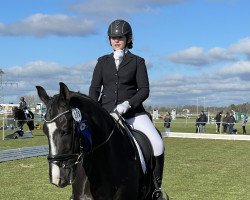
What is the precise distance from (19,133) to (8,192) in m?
19.0

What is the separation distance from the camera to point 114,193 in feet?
16.3

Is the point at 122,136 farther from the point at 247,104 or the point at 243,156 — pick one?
the point at 247,104

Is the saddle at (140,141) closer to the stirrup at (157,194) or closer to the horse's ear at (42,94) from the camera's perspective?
the stirrup at (157,194)

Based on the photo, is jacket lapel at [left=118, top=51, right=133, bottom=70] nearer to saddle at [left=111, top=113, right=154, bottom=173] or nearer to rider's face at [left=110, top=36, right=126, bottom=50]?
rider's face at [left=110, top=36, right=126, bottom=50]

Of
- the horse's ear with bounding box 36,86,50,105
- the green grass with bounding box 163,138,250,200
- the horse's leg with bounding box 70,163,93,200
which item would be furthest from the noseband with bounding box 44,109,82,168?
the green grass with bounding box 163,138,250,200

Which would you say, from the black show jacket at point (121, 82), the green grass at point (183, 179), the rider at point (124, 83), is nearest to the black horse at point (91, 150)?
the rider at point (124, 83)

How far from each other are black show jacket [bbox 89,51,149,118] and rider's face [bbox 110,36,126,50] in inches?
4.8

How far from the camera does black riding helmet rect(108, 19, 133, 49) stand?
588 cm

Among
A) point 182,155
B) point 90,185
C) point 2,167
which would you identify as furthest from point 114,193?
point 182,155

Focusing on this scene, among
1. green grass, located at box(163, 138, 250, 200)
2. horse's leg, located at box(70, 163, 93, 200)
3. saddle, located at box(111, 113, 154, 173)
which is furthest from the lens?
green grass, located at box(163, 138, 250, 200)

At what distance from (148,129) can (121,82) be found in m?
0.72

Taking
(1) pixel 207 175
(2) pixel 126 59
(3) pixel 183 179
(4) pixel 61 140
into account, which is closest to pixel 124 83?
(2) pixel 126 59

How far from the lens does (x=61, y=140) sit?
161 inches

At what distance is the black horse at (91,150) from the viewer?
13.5 ft
